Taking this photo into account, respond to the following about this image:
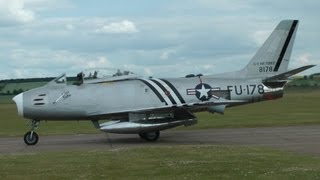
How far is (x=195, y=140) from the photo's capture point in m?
19.8

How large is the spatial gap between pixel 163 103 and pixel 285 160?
861 cm

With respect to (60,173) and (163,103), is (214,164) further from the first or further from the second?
(163,103)

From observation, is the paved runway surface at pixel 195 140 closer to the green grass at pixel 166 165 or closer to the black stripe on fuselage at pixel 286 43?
the black stripe on fuselage at pixel 286 43

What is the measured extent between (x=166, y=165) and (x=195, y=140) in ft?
28.3

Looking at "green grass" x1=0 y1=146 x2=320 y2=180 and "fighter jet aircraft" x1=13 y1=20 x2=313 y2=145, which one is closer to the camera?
"green grass" x1=0 y1=146 x2=320 y2=180

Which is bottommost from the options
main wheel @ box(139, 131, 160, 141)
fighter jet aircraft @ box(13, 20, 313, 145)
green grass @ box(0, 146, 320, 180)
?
green grass @ box(0, 146, 320, 180)

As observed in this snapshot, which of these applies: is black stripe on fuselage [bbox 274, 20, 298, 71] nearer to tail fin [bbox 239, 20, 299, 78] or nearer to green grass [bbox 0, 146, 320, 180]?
tail fin [bbox 239, 20, 299, 78]

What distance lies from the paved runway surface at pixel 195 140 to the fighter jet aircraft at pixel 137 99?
2.09 ft

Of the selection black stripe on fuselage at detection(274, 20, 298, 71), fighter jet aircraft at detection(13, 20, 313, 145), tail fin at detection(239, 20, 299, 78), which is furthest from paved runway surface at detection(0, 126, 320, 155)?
black stripe on fuselage at detection(274, 20, 298, 71)

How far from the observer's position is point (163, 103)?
65.5ft

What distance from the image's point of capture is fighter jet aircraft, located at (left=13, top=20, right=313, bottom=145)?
19.4 m

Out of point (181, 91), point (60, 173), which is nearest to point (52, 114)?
point (181, 91)

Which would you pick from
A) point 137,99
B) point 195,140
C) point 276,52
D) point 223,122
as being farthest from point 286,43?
point 223,122

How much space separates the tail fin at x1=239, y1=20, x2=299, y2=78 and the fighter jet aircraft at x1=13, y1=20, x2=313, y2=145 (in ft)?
2.58
